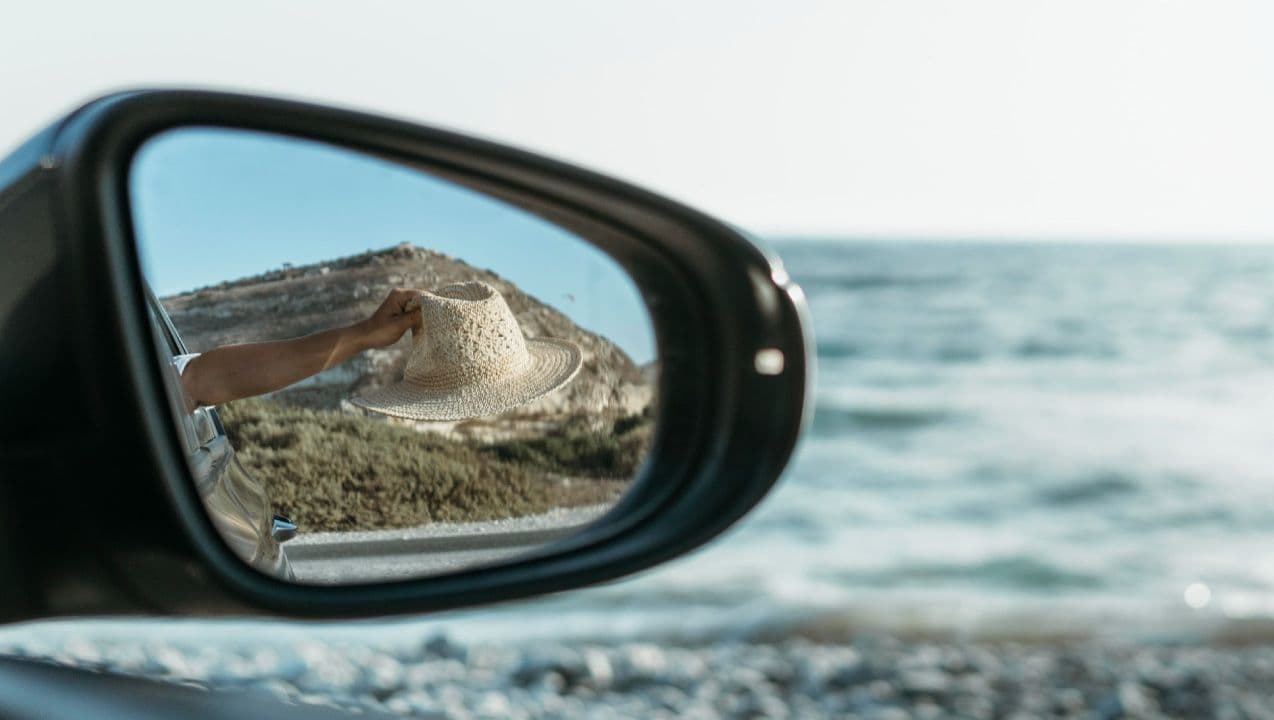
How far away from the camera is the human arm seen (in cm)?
98

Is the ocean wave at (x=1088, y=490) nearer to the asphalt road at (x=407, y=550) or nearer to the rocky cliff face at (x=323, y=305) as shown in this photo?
the asphalt road at (x=407, y=550)

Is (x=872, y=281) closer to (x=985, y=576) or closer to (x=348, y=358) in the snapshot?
(x=985, y=576)

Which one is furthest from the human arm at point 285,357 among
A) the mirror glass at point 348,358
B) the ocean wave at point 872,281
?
the ocean wave at point 872,281

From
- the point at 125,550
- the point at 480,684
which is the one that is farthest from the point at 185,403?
the point at 480,684

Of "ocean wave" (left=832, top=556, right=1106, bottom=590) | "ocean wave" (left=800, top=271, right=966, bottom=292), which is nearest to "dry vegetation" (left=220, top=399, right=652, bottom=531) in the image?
"ocean wave" (left=832, top=556, right=1106, bottom=590)

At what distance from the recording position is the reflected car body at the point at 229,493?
0.97 meters

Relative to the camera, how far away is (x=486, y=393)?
40.4 inches

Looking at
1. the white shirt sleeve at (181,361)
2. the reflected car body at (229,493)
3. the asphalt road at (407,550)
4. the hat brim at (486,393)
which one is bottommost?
the asphalt road at (407,550)

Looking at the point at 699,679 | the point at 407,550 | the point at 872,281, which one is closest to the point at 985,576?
the point at 699,679

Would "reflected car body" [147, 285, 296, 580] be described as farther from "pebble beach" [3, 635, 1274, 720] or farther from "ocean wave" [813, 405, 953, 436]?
"ocean wave" [813, 405, 953, 436]

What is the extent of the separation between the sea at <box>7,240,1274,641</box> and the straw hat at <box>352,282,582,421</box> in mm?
711

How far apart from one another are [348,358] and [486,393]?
12cm

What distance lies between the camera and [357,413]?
0.99 meters

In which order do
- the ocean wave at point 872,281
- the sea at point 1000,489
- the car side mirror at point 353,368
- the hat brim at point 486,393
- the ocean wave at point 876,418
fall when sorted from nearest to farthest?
the car side mirror at point 353,368, the hat brim at point 486,393, the sea at point 1000,489, the ocean wave at point 876,418, the ocean wave at point 872,281
